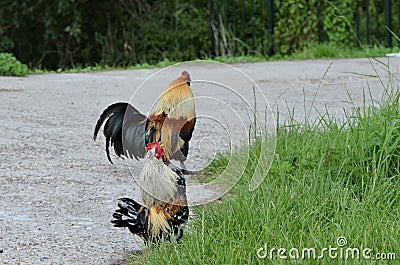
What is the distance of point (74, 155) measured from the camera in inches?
167

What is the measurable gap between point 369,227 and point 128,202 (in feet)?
2.86

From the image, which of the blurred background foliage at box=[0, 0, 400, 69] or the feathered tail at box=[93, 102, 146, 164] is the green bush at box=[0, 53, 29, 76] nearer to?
the blurred background foliage at box=[0, 0, 400, 69]

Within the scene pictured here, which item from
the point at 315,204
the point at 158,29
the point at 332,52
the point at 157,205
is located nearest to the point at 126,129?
the point at 157,205

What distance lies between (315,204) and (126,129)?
771 mm

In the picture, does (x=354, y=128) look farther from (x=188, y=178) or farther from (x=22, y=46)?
(x=22, y=46)

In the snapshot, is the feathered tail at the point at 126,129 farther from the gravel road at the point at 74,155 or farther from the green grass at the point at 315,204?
the green grass at the point at 315,204

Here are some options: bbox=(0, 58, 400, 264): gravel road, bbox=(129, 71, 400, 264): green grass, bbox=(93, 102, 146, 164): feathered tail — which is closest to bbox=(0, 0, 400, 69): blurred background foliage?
bbox=(0, 58, 400, 264): gravel road

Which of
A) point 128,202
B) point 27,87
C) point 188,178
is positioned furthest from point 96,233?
point 27,87

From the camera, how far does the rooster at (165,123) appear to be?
8.39 feet

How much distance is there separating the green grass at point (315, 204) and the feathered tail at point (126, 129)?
36 centimetres

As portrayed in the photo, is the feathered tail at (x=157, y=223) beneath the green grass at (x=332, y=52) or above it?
beneath

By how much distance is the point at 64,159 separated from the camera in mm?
4137

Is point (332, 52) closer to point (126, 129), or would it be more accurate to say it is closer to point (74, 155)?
point (74, 155)

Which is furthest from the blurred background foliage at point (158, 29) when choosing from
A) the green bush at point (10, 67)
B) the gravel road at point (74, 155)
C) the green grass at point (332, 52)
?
the gravel road at point (74, 155)
